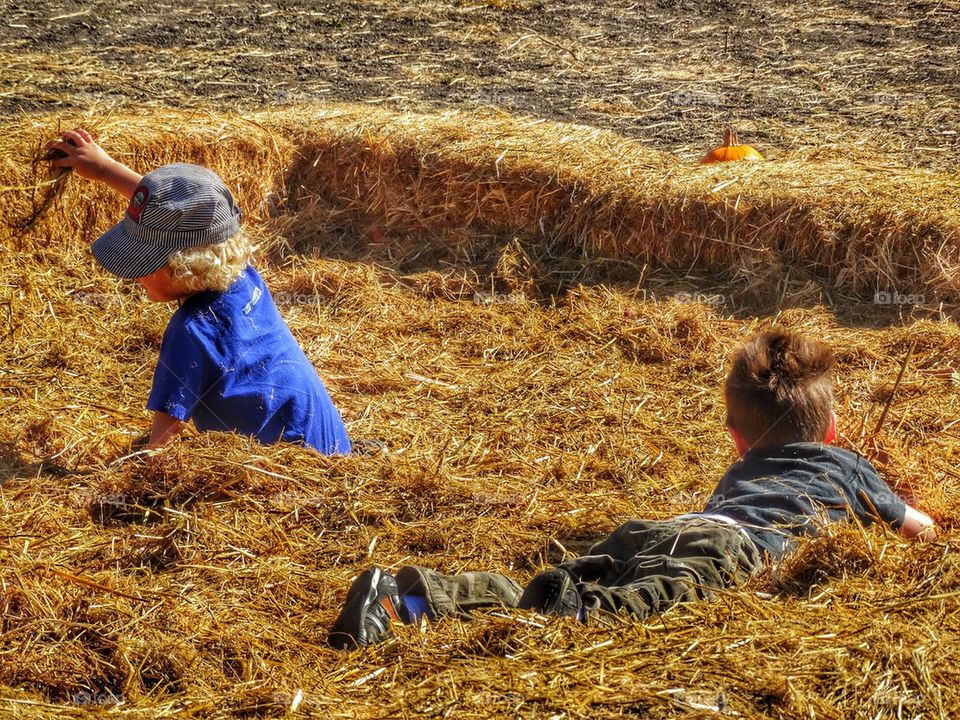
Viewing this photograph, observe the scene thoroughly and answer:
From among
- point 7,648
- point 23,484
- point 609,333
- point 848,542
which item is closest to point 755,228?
point 609,333

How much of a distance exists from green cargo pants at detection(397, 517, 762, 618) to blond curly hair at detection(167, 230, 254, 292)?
144cm

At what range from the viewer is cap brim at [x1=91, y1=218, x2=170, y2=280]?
13.4 ft

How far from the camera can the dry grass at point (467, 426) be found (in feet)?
8.98

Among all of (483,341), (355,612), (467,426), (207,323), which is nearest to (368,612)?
(355,612)

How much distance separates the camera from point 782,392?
3826 millimetres

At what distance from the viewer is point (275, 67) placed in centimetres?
969

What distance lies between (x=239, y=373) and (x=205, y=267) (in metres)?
0.40

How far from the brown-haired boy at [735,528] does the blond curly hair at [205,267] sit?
56.8 inches

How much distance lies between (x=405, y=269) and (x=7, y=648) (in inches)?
180

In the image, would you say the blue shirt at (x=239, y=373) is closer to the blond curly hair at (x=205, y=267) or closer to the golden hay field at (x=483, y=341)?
the blond curly hair at (x=205, y=267)

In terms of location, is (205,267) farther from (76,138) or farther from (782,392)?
(782,392)

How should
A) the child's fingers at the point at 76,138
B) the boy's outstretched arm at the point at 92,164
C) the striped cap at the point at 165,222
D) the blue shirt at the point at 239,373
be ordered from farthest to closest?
the child's fingers at the point at 76,138
the boy's outstretched arm at the point at 92,164
the striped cap at the point at 165,222
the blue shirt at the point at 239,373

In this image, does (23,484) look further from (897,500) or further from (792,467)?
(897,500)

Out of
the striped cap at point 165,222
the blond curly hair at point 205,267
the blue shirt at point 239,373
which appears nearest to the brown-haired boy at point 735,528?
the blue shirt at point 239,373
